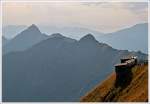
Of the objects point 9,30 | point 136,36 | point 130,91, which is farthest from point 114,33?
point 9,30

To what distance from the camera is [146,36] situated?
61.0 ft

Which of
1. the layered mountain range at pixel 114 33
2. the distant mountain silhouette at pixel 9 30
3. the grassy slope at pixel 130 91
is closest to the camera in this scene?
the distant mountain silhouette at pixel 9 30

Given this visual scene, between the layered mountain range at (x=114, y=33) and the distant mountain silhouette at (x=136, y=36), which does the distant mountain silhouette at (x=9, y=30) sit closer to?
the layered mountain range at (x=114, y=33)

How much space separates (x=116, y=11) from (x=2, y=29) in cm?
726

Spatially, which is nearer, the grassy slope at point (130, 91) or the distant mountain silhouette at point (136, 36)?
the distant mountain silhouette at point (136, 36)

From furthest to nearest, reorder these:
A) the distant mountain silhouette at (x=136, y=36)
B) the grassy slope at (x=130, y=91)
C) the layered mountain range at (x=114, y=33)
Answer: the grassy slope at (x=130, y=91), the layered mountain range at (x=114, y=33), the distant mountain silhouette at (x=136, y=36)

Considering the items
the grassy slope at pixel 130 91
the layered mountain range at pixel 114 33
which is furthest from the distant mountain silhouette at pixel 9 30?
the grassy slope at pixel 130 91

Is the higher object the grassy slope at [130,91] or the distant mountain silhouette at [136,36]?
the distant mountain silhouette at [136,36]

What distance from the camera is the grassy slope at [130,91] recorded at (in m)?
20.1

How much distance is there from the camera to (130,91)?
26328 mm

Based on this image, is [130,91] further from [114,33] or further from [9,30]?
[9,30]

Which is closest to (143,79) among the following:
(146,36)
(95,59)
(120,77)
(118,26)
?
(118,26)

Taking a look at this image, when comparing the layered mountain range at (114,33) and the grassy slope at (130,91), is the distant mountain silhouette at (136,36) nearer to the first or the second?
the layered mountain range at (114,33)

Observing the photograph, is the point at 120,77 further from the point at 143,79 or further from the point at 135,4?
the point at 135,4
